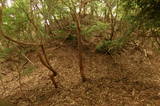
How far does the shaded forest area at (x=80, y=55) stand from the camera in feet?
24.6

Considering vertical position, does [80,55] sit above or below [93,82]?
above

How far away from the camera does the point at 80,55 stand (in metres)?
8.64

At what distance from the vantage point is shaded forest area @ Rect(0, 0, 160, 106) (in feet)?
24.6

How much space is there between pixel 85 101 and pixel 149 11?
3911mm

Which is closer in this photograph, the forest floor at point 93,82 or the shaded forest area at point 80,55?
the shaded forest area at point 80,55

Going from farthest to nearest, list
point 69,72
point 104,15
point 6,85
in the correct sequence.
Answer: point 104,15
point 6,85
point 69,72

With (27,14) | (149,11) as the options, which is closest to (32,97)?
(27,14)

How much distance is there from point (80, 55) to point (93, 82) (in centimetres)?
132

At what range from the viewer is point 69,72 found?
10.2 m

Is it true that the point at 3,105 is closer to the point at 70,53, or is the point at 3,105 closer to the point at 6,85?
the point at 6,85

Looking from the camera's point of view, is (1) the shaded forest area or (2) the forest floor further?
(2) the forest floor

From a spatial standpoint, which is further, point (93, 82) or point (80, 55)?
point (93, 82)

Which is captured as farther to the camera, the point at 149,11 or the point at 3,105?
the point at 3,105

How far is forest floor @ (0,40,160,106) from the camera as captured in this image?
7914 mm
